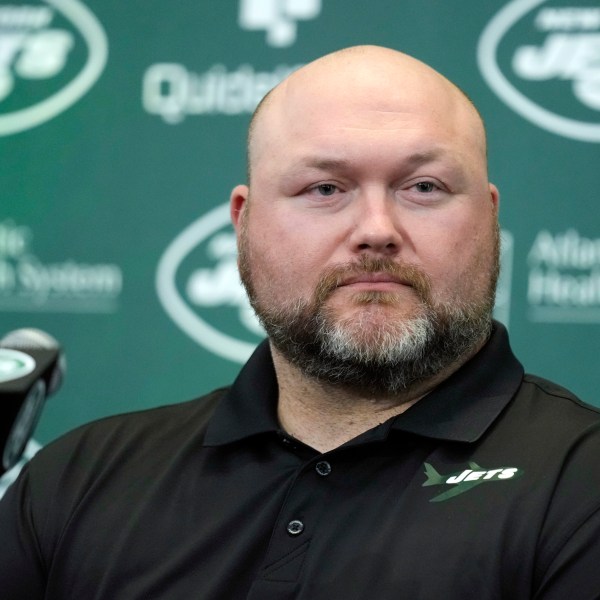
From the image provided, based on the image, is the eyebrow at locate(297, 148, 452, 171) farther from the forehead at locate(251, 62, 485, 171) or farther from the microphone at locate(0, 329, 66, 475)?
the microphone at locate(0, 329, 66, 475)

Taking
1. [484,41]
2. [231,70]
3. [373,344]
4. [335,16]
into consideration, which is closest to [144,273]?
[231,70]

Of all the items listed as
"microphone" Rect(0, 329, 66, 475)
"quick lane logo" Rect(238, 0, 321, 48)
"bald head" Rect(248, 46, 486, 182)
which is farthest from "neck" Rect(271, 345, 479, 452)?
"quick lane logo" Rect(238, 0, 321, 48)

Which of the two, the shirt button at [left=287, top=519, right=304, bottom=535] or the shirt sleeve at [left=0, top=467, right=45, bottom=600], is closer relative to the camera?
the shirt button at [left=287, top=519, right=304, bottom=535]

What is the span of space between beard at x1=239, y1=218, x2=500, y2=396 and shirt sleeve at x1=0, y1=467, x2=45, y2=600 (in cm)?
42

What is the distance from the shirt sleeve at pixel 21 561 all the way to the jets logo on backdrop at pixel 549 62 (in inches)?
49.0

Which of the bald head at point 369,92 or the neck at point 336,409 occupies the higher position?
the bald head at point 369,92

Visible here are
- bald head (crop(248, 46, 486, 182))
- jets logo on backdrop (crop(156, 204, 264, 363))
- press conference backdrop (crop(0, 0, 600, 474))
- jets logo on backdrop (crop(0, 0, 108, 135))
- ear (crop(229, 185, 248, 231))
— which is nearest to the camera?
bald head (crop(248, 46, 486, 182))

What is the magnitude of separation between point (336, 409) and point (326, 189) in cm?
29

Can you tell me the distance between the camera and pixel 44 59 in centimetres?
235

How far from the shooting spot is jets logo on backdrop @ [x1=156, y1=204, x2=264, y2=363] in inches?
87.6

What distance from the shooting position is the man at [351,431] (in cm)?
121

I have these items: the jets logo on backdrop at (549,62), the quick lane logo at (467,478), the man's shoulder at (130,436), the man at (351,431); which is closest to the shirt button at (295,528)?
the man at (351,431)

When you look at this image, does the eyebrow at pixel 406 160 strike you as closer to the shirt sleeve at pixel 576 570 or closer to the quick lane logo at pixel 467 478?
the quick lane logo at pixel 467 478

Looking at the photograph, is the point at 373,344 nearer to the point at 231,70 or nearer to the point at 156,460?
the point at 156,460
